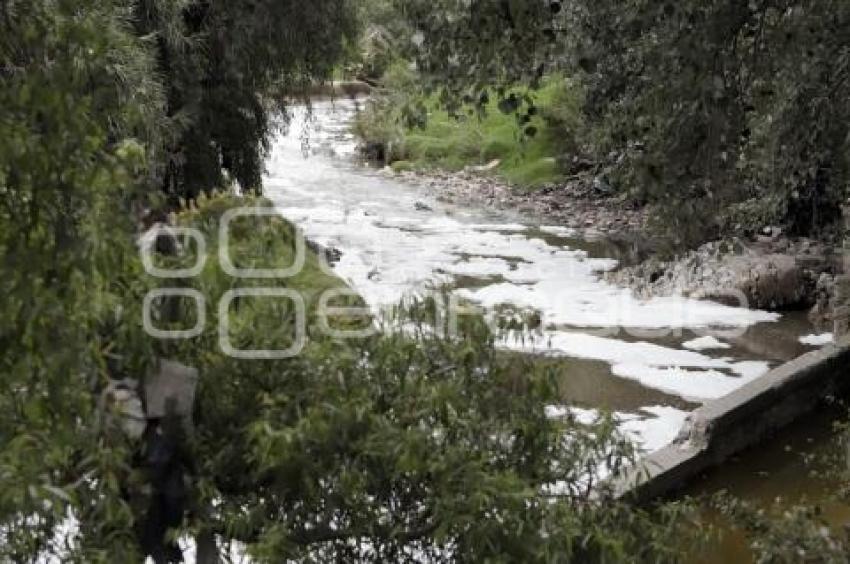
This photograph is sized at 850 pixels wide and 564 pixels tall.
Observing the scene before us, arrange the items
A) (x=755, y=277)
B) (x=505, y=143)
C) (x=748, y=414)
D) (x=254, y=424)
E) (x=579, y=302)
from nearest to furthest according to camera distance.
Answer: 1. (x=254, y=424)
2. (x=748, y=414)
3. (x=755, y=277)
4. (x=579, y=302)
5. (x=505, y=143)

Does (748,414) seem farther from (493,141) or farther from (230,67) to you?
(493,141)

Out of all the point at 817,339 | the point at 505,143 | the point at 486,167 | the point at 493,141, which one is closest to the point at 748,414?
the point at 817,339

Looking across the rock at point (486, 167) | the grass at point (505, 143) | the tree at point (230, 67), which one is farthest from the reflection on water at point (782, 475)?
the rock at point (486, 167)

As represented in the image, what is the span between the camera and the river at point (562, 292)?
10273mm

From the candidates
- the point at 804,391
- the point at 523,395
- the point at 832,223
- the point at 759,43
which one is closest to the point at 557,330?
the point at 804,391

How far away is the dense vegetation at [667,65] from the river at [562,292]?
3.86ft

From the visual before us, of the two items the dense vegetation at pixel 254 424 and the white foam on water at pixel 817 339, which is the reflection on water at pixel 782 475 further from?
the dense vegetation at pixel 254 424

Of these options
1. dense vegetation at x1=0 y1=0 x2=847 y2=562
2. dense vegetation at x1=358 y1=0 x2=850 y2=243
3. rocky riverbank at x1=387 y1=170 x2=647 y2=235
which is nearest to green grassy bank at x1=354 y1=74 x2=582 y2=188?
rocky riverbank at x1=387 y1=170 x2=647 y2=235

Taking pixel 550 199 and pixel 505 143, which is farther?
pixel 505 143

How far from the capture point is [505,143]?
24797 mm

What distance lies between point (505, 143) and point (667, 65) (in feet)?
63.8

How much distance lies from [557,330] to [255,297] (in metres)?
9.25

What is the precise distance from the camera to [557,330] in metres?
12.3

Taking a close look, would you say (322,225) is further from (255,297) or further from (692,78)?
(255,297)
